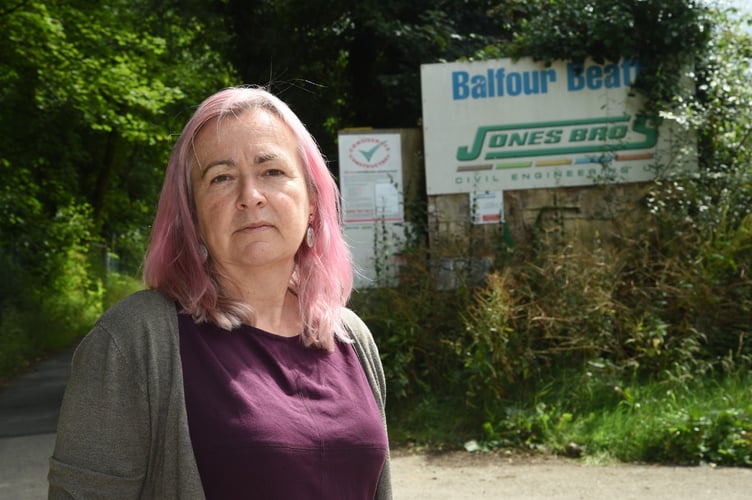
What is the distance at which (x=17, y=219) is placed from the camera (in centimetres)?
1647

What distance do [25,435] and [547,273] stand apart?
4837mm

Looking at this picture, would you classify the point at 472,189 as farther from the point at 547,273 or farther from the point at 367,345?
the point at 367,345

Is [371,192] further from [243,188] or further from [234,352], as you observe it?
[234,352]

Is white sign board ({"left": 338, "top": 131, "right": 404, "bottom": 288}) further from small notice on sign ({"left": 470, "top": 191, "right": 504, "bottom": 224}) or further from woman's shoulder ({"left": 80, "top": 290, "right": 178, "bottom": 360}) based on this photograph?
woman's shoulder ({"left": 80, "top": 290, "right": 178, "bottom": 360})

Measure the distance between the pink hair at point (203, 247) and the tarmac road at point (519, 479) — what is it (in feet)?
12.4

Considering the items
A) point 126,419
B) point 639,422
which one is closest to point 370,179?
point 639,422

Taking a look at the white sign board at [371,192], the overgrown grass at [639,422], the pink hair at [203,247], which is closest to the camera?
the pink hair at [203,247]

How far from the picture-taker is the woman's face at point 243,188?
210 cm

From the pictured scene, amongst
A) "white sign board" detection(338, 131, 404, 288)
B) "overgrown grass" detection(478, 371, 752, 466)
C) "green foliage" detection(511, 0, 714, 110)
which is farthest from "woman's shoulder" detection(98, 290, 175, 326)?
"green foliage" detection(511, 0, 714, 110)

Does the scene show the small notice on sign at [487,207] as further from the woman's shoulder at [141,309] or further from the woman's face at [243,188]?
the woman's shoulder at [141,309]

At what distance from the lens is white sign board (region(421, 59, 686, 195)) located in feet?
29.2

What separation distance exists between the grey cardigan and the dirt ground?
4156 mm

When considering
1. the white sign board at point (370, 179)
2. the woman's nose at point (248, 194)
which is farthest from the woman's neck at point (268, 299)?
the white sign board at point (370, 179)

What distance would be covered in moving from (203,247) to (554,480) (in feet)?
14.4
